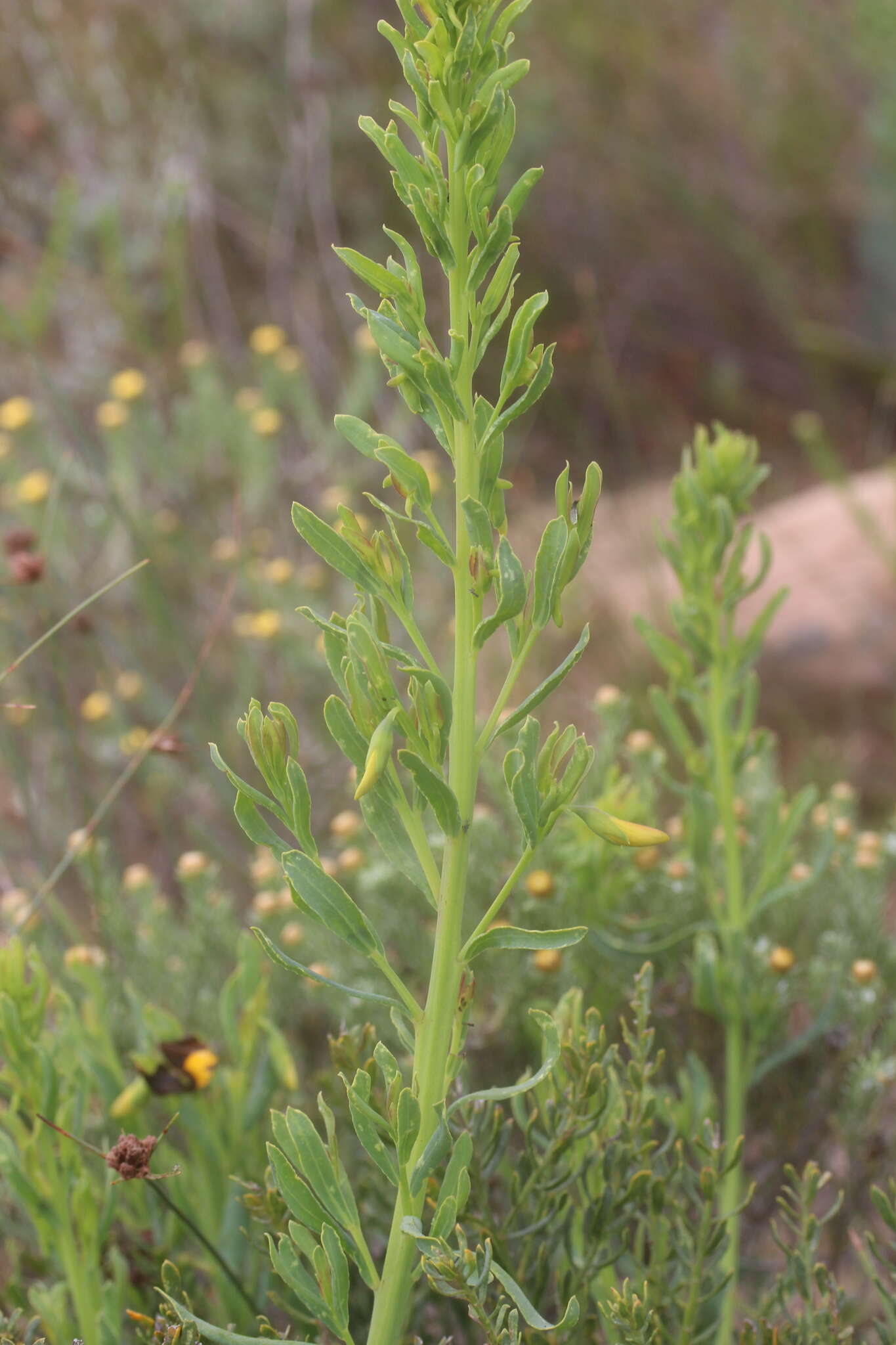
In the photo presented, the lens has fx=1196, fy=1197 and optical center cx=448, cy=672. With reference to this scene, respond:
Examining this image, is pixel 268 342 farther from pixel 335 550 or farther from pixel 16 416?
pixel 335 550

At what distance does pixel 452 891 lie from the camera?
33.9 inches

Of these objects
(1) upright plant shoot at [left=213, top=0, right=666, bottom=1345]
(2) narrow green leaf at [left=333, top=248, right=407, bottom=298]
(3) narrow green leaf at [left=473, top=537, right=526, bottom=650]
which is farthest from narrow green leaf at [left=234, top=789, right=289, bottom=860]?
(2) narrow green leaf at [left=333, top=248, right=407, bottom=298]

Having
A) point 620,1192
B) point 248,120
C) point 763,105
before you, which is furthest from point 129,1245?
point 763,105

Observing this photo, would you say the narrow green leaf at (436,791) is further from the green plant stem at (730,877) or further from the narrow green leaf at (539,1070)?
the green plant stem at (730,877)

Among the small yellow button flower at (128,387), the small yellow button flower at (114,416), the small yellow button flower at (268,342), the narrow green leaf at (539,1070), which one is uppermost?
the small yellow button flower at (268,342)

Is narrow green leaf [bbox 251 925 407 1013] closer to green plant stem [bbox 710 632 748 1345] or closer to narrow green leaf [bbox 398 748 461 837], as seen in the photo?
narrow green leaf [bbox 398 748 461 837]

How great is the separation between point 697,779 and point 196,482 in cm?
262

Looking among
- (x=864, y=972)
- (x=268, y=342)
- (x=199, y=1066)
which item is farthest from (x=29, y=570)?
(x=268, y=342)

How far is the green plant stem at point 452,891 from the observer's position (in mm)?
852

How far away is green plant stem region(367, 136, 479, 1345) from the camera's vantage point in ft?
2.80

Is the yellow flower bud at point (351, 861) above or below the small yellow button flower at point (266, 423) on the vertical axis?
below

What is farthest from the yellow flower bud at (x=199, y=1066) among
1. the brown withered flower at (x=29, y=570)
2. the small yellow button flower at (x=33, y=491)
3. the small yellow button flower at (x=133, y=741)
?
the small yellow button flower at (x=33, y=491)

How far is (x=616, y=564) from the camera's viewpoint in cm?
387

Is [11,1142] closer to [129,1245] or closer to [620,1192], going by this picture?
[129,1245]
